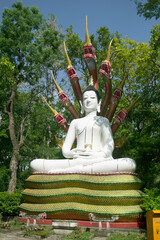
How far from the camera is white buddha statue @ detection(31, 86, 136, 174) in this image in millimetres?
8367

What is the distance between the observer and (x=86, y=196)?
25.8 feet

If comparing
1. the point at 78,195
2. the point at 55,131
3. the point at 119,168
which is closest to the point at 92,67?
the point at 119,168

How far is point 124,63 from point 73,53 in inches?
151

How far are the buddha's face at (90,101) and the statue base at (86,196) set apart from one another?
3.04 meters

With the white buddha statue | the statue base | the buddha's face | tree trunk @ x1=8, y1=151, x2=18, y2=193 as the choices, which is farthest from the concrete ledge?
tree trunk @ x1=8, y1=151, x2=18, y2=193

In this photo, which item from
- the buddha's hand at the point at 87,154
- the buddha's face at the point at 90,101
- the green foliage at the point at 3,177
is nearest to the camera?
the buddha's hand at the point at 87,154

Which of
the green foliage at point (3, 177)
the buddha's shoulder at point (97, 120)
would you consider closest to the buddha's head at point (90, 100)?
the buddha's shoulder at point (97, 120)

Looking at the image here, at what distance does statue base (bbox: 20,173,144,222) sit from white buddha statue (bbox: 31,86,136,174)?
32cm

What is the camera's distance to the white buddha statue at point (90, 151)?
837cm

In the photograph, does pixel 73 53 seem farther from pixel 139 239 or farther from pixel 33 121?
pixel 139 239

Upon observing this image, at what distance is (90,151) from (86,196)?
1861 mm

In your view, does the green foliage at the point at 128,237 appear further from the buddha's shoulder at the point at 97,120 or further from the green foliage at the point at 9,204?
the green foliage at the point at 9,204

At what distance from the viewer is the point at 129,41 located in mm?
17578

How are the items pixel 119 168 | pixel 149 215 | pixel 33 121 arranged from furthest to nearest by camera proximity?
pixel 33 121 < pixel 119 168 < pixel 149 215
